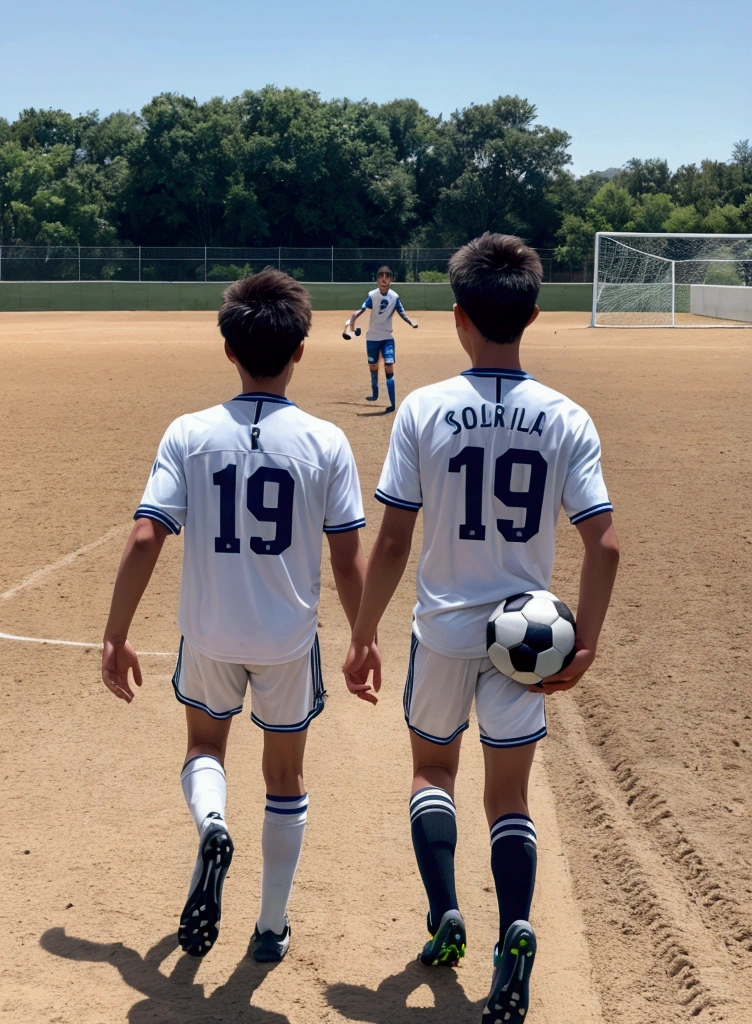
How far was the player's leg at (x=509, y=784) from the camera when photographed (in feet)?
8.85

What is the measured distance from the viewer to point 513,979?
2.55 meters

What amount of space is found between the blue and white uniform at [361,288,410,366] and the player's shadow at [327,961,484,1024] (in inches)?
489

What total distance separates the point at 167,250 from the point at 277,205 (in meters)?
13.5

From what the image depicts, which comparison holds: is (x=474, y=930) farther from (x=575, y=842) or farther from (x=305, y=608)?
(x=305, y=608)

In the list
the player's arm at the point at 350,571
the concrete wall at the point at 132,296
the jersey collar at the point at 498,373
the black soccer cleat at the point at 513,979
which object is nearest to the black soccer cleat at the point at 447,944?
the black soccer cleat at the point at 513,979

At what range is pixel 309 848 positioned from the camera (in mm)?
3787

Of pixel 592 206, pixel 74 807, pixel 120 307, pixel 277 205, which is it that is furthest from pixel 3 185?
pixel 74 807

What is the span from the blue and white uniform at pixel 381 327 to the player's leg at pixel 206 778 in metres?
12.2

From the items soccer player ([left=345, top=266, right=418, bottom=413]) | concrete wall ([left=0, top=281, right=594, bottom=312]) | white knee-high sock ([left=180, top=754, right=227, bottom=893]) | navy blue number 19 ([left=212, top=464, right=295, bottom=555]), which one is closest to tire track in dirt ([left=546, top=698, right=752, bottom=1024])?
white knee-high sock ([left=180, top=754, right=227, bottom=893])

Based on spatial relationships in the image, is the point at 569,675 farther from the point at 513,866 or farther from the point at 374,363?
the point at 374,363

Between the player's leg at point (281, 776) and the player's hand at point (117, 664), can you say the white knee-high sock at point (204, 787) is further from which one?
the player's hand at point (117, 664)

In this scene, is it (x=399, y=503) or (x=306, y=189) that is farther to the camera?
(x=306, y=189)

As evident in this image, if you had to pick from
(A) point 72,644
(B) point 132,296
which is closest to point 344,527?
(A) point 72,644

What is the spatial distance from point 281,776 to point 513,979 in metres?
0.87
